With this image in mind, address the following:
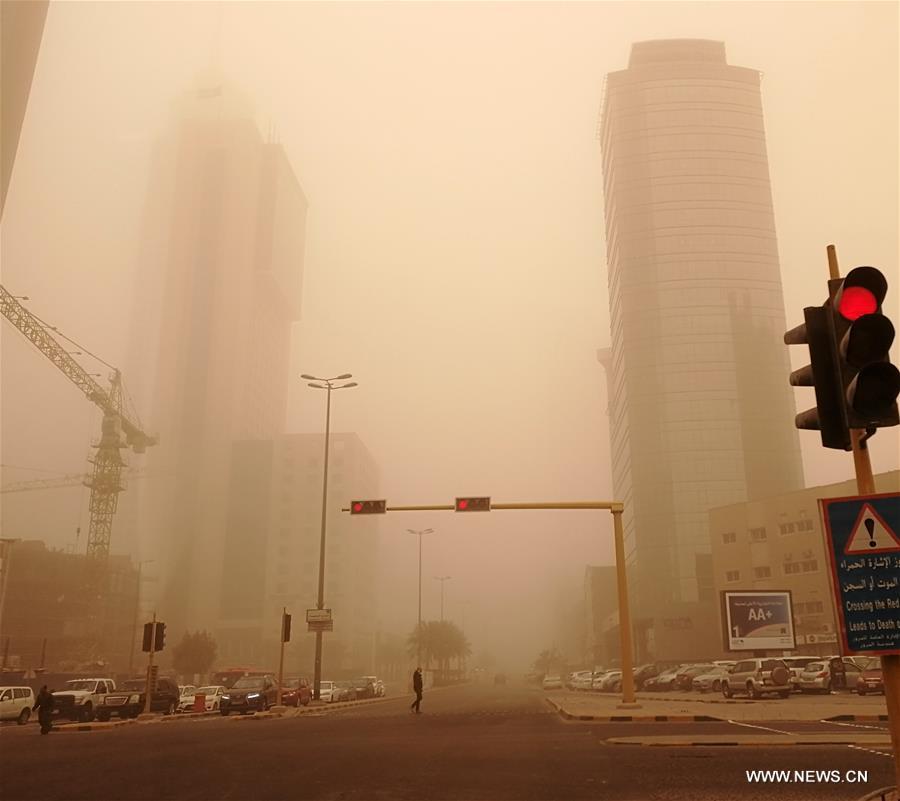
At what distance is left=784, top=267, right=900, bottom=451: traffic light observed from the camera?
5.01 m

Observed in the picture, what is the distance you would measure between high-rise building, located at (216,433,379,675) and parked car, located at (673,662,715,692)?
8042 cm

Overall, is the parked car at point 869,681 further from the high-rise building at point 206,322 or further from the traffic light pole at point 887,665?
the high-rise building at point 206,322

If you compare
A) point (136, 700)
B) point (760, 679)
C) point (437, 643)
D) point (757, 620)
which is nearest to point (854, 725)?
point (760, 679)

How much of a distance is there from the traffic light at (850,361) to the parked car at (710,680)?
44.4m

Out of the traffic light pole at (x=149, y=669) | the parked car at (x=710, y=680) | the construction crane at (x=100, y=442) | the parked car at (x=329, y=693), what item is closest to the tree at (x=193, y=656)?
the construction crane at (x=100, y=442)

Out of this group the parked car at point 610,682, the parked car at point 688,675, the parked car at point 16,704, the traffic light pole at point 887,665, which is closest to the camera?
the traffic light pole at point 887,665

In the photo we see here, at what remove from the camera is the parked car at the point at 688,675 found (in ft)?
173

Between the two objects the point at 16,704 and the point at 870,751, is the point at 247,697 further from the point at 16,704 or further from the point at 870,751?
the point at 870,751

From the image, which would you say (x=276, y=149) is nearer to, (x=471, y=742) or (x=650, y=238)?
(x=650, y=238)

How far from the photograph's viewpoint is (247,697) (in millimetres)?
34031

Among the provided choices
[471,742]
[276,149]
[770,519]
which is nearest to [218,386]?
[276,149]

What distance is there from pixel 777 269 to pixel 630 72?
55.5 metres

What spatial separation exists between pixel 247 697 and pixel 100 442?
74663 mm

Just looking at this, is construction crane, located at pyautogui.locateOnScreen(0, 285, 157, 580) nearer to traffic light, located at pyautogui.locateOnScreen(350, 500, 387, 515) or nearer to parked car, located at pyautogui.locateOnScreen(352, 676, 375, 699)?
parked car, located at pyautogui.locateOnScreen(352, 676, 375, 699)
